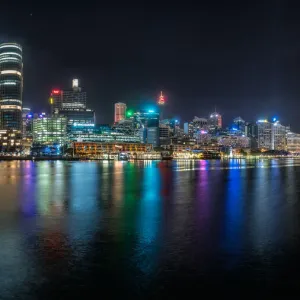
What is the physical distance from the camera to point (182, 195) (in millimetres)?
29141

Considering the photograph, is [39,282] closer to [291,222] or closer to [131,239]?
[131,239]

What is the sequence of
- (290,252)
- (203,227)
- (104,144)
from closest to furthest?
(290,252)
(203,227)
(104,144)

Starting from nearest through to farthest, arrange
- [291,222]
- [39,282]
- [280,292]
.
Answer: [280,292] → [39,282] → [291,222]

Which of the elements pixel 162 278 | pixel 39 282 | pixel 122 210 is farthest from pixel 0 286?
pixel 122 210

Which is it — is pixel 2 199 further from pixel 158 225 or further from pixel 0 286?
pixel 0 286

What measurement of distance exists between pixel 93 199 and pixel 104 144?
17305 centimetres

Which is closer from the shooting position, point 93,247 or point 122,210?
point 93,247

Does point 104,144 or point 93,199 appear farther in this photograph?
point 104,144

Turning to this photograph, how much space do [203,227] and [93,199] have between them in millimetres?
11384

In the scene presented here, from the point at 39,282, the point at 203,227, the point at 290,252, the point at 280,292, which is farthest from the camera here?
the point at 203,227

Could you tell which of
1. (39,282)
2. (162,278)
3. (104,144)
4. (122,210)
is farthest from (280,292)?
(104,144)

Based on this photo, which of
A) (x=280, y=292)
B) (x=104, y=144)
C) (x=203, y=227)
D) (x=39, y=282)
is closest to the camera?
(x=280, y=292)

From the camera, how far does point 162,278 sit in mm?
9914

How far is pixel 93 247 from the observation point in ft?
42.5
